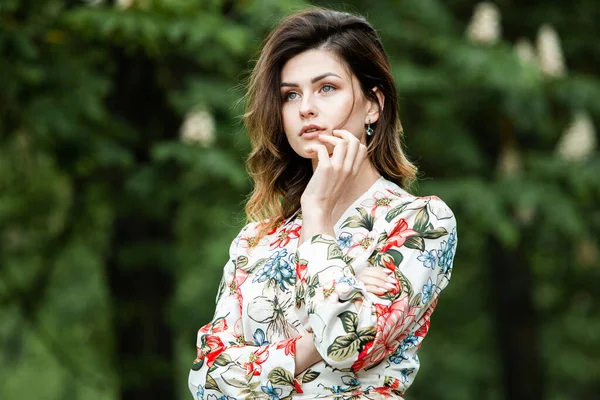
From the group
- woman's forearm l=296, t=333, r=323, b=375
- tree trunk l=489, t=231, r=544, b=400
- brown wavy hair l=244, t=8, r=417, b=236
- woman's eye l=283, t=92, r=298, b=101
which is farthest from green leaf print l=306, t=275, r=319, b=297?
tree trunk l=489, t=231, r=544, b=400

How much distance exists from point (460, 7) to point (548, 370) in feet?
19.4

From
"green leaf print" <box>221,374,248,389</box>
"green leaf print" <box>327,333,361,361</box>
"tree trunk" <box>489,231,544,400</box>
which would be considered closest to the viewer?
"green leaf print" <box>327,333,361,361</box>

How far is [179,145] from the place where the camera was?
5.96 metres

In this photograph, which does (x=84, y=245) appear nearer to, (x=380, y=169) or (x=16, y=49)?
(x=16, y=49)

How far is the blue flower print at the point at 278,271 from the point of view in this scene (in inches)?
99.0

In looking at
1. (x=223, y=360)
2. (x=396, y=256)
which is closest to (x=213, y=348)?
(x=223, y=360)

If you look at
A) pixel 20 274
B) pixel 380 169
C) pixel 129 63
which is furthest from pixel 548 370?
pixel 380 169

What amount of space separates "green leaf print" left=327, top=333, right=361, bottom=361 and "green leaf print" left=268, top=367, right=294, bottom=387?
0.18 m

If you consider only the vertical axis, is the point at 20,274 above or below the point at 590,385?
above

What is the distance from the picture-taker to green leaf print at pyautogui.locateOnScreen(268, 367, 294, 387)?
2.38 meters

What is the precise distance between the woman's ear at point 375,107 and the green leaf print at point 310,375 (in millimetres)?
676

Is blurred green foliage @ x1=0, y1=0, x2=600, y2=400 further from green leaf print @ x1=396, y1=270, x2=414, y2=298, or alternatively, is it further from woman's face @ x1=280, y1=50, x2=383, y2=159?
green leaf print @ x1=396, y1=270, x2=414, y2=298

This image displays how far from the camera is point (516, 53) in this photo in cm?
658

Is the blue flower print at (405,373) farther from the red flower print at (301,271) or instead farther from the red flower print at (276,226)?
the red flower print at (276,226)
